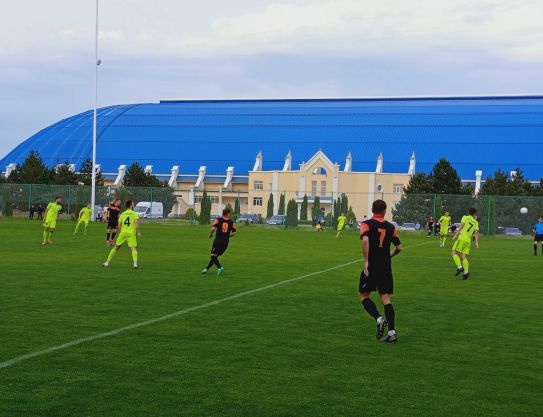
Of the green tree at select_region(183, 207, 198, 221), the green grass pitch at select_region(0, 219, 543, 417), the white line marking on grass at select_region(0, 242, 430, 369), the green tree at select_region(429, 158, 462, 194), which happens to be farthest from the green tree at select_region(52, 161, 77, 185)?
the white line marking on grass at select_region(0, 242, 430, 369)

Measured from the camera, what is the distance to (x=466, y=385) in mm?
8859

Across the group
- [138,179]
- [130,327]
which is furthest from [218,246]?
[138,179]

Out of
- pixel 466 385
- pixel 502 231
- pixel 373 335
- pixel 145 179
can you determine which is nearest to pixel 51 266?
pixel 373 335

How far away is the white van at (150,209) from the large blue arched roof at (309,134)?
3176 centimetres

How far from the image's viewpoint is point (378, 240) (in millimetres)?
11391

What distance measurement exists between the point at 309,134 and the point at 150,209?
42759mm

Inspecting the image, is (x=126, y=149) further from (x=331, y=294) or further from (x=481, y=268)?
(x=331, y=294)

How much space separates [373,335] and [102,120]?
363ft

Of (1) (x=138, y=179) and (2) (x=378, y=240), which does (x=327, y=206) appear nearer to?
A: (1) (x=138, y=179)

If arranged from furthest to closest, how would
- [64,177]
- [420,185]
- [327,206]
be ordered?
[64,177] < [327,206] < [420,185]

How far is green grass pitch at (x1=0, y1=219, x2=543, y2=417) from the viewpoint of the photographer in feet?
25.7

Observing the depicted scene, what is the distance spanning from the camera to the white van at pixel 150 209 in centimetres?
6844

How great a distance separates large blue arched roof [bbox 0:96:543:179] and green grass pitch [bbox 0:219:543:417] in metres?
81.5

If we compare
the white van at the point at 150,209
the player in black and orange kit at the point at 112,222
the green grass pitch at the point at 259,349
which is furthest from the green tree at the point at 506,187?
the green grass pitch at the point at 259,349
